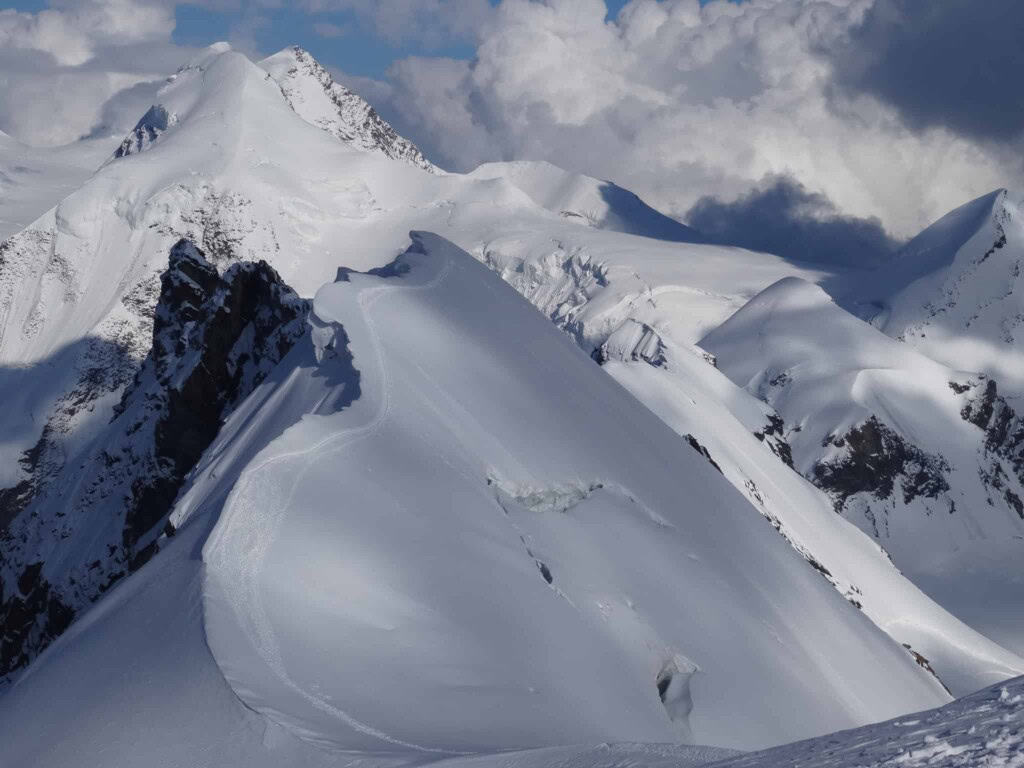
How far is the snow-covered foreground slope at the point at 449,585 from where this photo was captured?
27609 millimetres

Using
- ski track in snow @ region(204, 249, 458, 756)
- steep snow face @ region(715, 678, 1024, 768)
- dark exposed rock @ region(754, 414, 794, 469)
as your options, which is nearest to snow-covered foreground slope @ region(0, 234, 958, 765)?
ski track in snow @ region(204, 249, 458, 756)

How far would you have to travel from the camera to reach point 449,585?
33.8 m

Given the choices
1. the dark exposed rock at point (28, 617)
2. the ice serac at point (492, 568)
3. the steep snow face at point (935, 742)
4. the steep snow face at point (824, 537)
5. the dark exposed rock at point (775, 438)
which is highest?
the steep snow face at point (935, 742)

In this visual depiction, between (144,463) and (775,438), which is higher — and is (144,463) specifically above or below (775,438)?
above

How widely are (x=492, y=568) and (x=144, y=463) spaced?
105ft

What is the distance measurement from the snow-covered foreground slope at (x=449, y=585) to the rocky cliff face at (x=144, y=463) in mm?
9128

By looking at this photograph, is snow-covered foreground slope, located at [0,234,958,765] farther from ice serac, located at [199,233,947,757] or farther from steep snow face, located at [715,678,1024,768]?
steep snow face, located at [715,678,1024,768]

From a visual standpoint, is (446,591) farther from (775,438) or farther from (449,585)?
(775,438)

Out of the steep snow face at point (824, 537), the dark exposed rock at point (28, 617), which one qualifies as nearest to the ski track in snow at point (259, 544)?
the dark exposed rock at point (28, 617)

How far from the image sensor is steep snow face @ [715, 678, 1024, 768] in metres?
15.9

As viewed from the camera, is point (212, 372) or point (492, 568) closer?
point (492, 568)

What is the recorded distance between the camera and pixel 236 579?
31328 mm

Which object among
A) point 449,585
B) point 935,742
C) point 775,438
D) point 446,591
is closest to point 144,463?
point 449,585

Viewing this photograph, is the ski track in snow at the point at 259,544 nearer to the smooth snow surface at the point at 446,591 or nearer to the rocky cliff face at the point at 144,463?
the smooth snow surface at the point at 446,591
